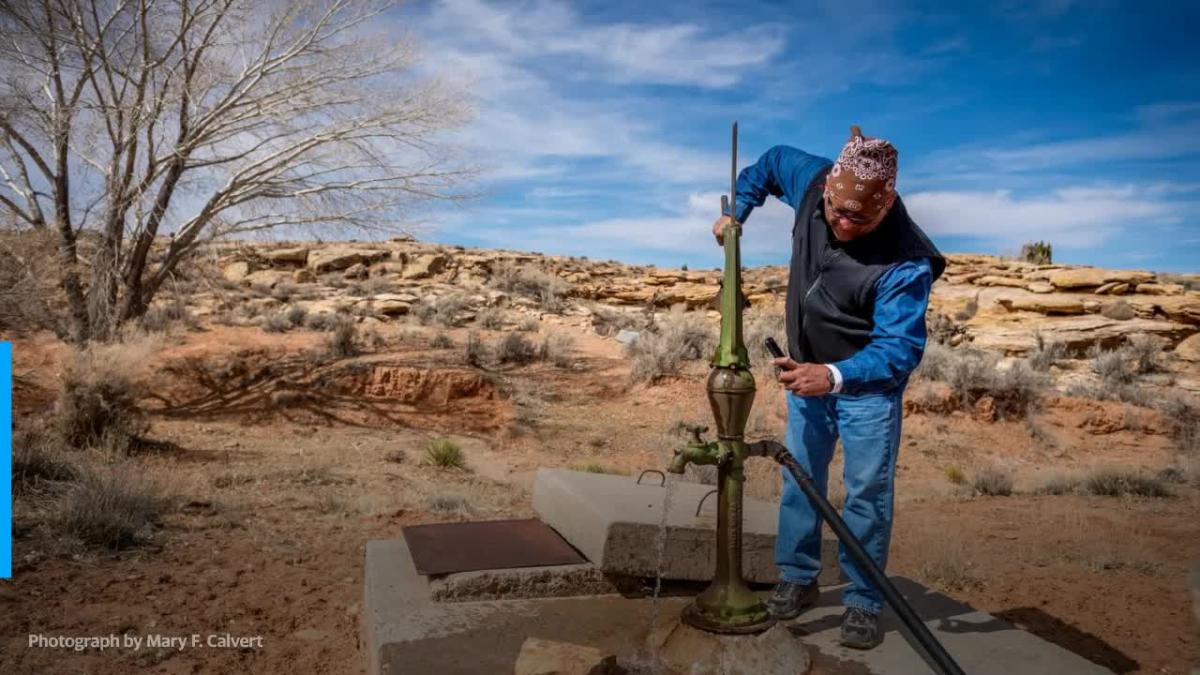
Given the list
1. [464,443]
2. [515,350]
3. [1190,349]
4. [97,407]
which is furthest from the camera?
[1190,349]

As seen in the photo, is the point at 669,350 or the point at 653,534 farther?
the point at 669,350

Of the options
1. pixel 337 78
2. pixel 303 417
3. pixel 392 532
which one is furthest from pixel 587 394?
pixel 392 532

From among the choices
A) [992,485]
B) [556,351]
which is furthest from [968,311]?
[992,485]

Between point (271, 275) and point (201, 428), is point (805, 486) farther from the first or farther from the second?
point (271, 275)

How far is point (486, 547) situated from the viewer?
350 centimetres

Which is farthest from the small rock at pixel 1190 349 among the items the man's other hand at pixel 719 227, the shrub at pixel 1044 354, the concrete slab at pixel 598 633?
the man's other hand at pixel 719 227

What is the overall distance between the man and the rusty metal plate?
96 centimetres

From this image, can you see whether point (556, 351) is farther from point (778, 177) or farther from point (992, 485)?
point (778, 177)

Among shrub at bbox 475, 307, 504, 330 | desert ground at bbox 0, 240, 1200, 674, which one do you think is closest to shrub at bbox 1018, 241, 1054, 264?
desert ground at bbox 0, 240, 1200, 674

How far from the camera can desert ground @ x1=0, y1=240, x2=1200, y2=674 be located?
387 cm

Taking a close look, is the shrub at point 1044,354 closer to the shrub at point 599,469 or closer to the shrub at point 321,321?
the shrub at point 599,469

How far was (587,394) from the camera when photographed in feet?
39.4

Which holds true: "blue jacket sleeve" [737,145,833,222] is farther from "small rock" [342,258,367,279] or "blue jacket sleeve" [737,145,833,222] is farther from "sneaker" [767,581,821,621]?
"small rock" [342,258,367,279]

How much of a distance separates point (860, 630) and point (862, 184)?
1.42 metres
